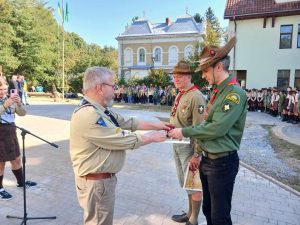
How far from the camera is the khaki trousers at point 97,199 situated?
2.53 meters

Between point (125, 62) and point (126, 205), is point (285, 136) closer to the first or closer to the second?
point (126, 205)

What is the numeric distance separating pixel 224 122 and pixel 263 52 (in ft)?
67.2

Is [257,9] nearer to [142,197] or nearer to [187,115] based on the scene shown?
[142,197]

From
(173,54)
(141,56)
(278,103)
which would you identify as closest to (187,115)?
(278,103)

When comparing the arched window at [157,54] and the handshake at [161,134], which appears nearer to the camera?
the handshake at [161,134]

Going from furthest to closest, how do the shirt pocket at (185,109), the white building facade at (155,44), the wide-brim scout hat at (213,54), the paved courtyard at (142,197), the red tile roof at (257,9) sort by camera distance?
the white building facade at (155,44) < the red tile roof at (257,9) < the paved courtyard at (142,197) < the shirt pocket at (185,109) < the wide-brim scout hat at (213,54)

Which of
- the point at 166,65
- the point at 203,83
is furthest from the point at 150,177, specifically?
the point at 166,65

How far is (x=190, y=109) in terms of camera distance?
347cm

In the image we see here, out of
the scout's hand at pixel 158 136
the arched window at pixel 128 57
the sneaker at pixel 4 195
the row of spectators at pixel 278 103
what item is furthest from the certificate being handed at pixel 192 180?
the arched window at pixel 128 57

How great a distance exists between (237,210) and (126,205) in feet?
5.44

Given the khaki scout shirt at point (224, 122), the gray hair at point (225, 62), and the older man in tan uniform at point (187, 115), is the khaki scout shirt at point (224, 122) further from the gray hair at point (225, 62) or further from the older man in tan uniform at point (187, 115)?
the older man in tan uniform at point (187, 115)

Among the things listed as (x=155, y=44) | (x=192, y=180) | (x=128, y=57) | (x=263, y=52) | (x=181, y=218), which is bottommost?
(x=181, y=218)

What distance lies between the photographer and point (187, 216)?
3922 mm

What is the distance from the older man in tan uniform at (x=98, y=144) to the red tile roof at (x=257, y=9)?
20.9 metres
